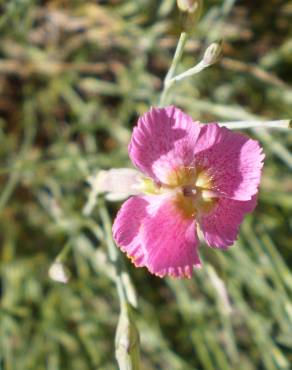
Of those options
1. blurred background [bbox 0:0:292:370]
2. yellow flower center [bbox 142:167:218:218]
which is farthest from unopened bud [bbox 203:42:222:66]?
blurred background [bbox 0:0:292:370]

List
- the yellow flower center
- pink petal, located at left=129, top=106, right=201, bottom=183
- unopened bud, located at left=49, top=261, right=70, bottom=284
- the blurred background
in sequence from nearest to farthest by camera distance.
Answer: pink petal, located at left=129, top=106, right=201, bottom=183 → the yellow flower center → unopened bud, located at left=49, top=261, right=70, bottom=284 → the blurred background

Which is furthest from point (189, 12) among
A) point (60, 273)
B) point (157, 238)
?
point (60, 273)

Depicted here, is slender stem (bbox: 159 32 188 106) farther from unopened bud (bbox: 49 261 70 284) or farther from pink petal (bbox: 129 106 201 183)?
unopened bud (bbox: 49 261 70 284)

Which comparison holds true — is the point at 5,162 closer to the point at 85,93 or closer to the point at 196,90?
the point at 85,93

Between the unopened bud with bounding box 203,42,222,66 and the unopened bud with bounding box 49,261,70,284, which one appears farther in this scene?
the unopened bud with bounding box 49,261,70,284

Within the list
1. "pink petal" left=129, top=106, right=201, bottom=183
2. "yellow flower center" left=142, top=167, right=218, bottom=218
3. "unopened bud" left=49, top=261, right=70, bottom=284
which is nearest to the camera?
"pink petal" left=129, top=106, right=201, bottom=183

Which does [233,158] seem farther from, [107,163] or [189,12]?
[107,163]

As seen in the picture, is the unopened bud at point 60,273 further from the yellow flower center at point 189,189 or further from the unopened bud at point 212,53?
Answer: the unopened bud at point 212,53

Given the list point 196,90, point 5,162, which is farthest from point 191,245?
point 5,162
